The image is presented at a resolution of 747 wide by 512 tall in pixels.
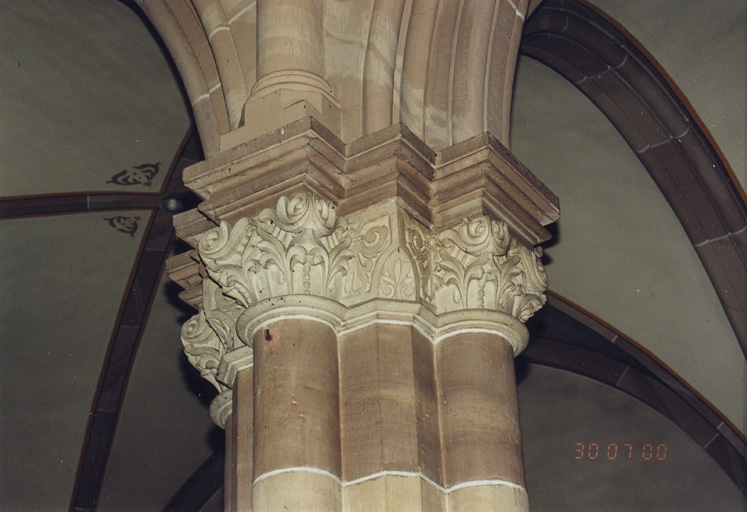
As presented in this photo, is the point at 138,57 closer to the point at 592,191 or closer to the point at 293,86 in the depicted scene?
the point at 592,191

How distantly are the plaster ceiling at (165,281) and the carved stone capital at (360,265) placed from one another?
3251mm

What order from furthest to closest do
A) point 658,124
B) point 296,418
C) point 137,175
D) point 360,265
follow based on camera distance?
point 137,175 → point 658,124 → point 360,265 → point 296,418

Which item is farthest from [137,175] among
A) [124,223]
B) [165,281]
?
[165,281]

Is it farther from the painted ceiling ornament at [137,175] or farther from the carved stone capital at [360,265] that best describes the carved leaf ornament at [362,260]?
the painted ceiling ornament at [137,175]

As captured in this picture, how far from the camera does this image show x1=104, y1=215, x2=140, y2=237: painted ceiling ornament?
7.97 m

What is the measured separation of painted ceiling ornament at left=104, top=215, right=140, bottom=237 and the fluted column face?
163 inches

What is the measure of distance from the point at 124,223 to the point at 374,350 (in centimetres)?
480

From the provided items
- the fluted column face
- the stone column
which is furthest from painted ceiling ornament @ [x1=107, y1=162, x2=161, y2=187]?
the fluted column face

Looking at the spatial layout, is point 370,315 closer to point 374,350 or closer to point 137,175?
point 374,350

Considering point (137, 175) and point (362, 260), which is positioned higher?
point (137, 175)

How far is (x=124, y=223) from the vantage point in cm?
803

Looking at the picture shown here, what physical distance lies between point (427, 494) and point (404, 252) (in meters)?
0.78

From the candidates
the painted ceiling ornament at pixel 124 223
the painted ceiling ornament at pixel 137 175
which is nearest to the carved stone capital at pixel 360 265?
the painted ceiling ornament at pixel 137 175

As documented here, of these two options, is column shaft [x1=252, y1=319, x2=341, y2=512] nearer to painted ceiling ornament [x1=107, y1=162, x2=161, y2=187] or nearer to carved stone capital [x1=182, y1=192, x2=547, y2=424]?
carved stone capital [x1=182, y1=192, x2=547, y2=424]
